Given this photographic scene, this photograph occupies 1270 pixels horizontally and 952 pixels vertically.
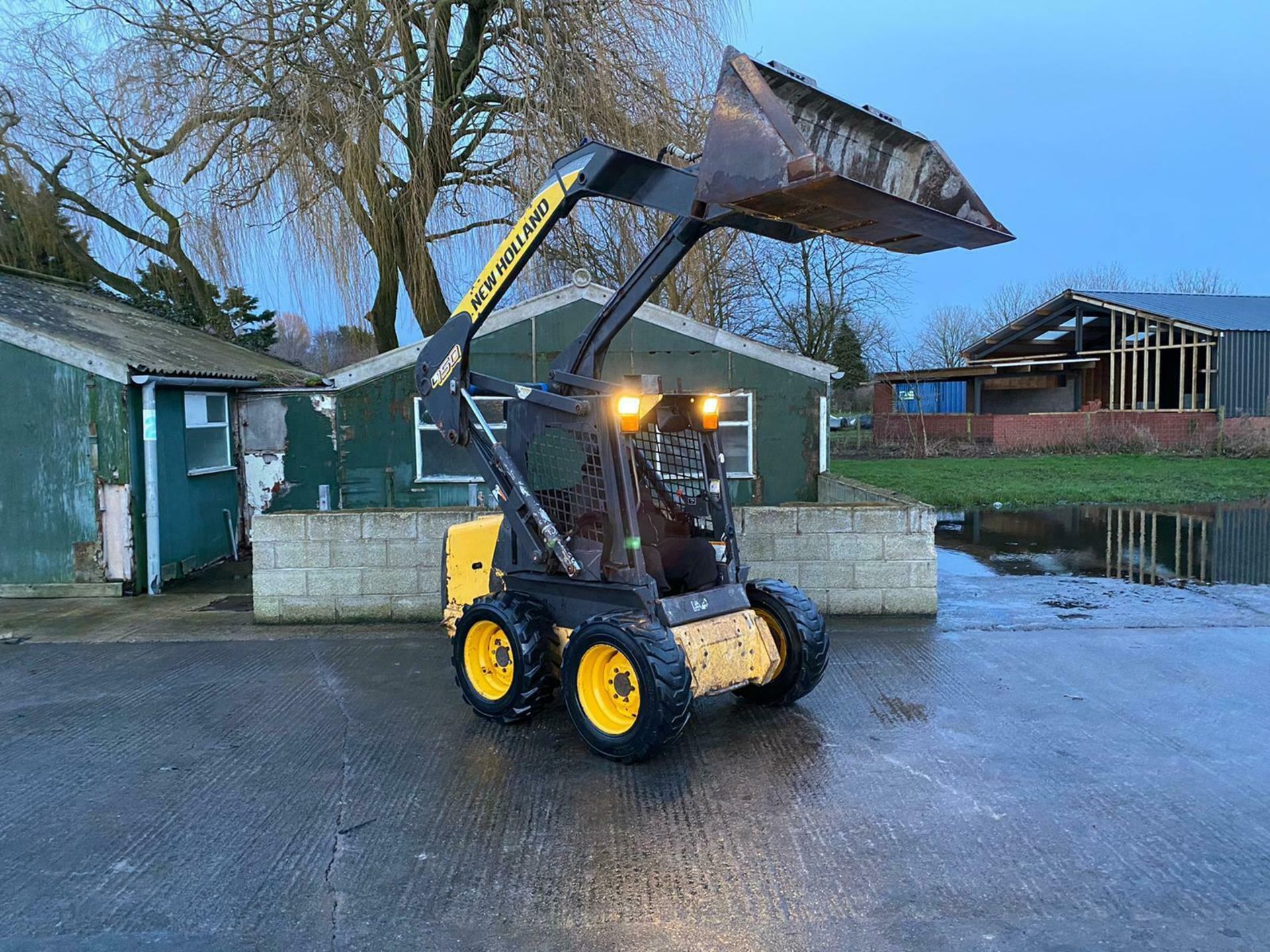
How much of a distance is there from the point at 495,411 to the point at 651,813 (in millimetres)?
7663

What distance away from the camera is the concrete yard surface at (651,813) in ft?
12.0

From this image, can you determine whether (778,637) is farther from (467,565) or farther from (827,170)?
(827,170)

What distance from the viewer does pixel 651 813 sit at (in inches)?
183

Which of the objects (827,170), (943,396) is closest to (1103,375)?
(943,396)

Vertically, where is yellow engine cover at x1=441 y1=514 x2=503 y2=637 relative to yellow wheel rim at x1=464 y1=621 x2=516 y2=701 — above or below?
above

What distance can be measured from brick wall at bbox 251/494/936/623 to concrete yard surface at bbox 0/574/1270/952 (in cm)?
119

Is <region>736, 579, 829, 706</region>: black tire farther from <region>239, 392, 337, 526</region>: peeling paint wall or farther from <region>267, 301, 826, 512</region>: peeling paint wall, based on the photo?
<region>239, 392, 337, 526</region>: peeling paint wall

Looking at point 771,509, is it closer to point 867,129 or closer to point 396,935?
point 867,129

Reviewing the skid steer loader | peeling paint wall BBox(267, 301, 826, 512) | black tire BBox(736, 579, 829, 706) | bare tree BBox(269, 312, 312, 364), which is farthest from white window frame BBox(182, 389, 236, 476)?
bare tree BBox(269, 312, 312, 364)

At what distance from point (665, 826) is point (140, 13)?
1392 centimetres

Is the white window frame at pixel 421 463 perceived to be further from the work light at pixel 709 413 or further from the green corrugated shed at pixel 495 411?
the work light at pixel 709 413

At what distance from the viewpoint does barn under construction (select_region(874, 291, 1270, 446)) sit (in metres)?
26.0

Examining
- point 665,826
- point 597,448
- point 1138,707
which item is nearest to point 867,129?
point 597,448

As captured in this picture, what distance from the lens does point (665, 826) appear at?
449cm
